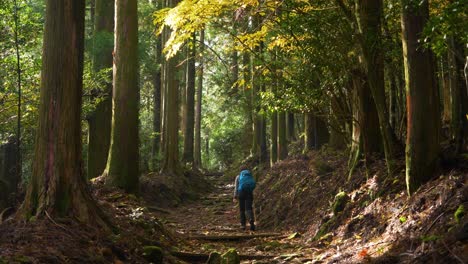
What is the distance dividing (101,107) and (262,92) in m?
4.88

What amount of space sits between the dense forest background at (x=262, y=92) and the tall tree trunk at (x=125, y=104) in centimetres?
3

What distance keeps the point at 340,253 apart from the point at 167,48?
6722mm

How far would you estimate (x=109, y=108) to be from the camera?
13.7 metres

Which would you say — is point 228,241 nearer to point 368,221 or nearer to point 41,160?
point 368,221

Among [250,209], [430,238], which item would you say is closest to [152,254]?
[430,238]

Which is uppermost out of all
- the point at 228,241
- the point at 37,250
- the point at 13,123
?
the point at 13,123

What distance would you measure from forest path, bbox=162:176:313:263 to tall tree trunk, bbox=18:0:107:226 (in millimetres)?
2103

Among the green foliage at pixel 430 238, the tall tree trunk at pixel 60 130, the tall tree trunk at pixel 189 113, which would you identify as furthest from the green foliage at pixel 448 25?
the tall tree trunk at pixel 189 113

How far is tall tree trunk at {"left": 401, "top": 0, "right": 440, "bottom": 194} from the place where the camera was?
23.6ft

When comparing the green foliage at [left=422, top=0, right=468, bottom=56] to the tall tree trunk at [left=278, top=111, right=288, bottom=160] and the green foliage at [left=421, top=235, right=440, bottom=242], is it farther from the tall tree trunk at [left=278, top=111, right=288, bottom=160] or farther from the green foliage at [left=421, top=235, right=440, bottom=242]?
the tall tree trunk at [left=278, top=111, right=288, bottom=160]

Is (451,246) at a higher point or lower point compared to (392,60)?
lower

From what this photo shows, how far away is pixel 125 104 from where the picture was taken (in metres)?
11.7

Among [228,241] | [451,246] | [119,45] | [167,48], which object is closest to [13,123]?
[119,45]

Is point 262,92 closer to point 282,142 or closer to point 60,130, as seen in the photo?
point 60,130
